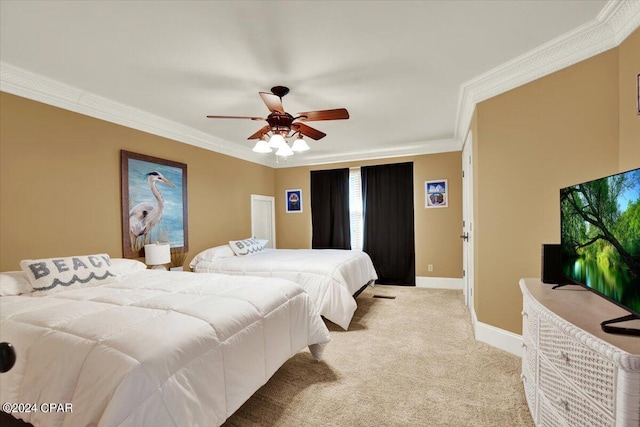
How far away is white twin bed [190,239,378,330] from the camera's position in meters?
3.14

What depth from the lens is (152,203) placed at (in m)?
3.53

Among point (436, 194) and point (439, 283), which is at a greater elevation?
point (436, 194)

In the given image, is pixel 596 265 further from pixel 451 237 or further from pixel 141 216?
pixel 141 216

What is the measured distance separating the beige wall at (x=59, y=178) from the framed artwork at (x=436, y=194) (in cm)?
409

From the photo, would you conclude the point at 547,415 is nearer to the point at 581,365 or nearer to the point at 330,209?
the point at 581,365

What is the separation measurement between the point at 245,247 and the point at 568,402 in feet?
12.6

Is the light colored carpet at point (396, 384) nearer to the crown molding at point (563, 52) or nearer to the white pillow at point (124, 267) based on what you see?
the white pillow at point (124, 267)

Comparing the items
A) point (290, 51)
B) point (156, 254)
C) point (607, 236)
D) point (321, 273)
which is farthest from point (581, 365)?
point (156, 254)

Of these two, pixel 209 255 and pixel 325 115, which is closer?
pixel 325 115

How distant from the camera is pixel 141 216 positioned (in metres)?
3.42

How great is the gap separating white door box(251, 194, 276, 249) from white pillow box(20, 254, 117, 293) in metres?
2.94

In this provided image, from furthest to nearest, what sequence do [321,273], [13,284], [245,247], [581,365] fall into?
1. [245,247]
2. [321,273]
3. [13,284]
4. [581,365]

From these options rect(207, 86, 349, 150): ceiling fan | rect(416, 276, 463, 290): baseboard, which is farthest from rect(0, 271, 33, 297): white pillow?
rect(416, 276, 463, 290): baseboard

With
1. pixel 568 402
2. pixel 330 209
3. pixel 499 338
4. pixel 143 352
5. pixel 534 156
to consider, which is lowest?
pixel 499 338
